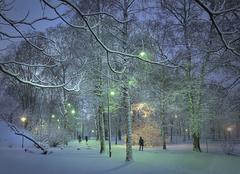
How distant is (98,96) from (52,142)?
1258 cm

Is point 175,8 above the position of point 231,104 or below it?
above

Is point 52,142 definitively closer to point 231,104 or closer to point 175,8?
point 175,8

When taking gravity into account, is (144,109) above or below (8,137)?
above

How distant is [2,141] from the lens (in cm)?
3553

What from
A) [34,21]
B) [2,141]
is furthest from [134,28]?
[2,141]

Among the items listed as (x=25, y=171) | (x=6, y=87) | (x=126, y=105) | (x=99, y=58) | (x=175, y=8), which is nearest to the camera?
(x=25, y=171)

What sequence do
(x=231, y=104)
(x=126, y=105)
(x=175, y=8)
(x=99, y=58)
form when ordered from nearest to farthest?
(x=231, y=104)
(x=126, y=105)
(x=99, y=58)
(x=175, y=8)

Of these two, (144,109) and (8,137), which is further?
(144,109)

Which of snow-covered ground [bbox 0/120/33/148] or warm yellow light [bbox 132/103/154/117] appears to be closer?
snow-covered ground [bbox 0/120/33/148]

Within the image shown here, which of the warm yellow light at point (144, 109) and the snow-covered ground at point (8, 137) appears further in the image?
the warm yellow light at point (144, 109)

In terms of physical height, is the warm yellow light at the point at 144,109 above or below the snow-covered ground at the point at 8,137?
above

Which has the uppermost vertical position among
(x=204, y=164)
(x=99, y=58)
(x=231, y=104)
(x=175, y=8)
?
(x=175, y=8)

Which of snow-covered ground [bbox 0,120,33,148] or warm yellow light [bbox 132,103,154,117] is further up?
warm yellow light [bbox 132,103,154,117]

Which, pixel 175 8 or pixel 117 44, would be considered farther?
pixel 175 8
